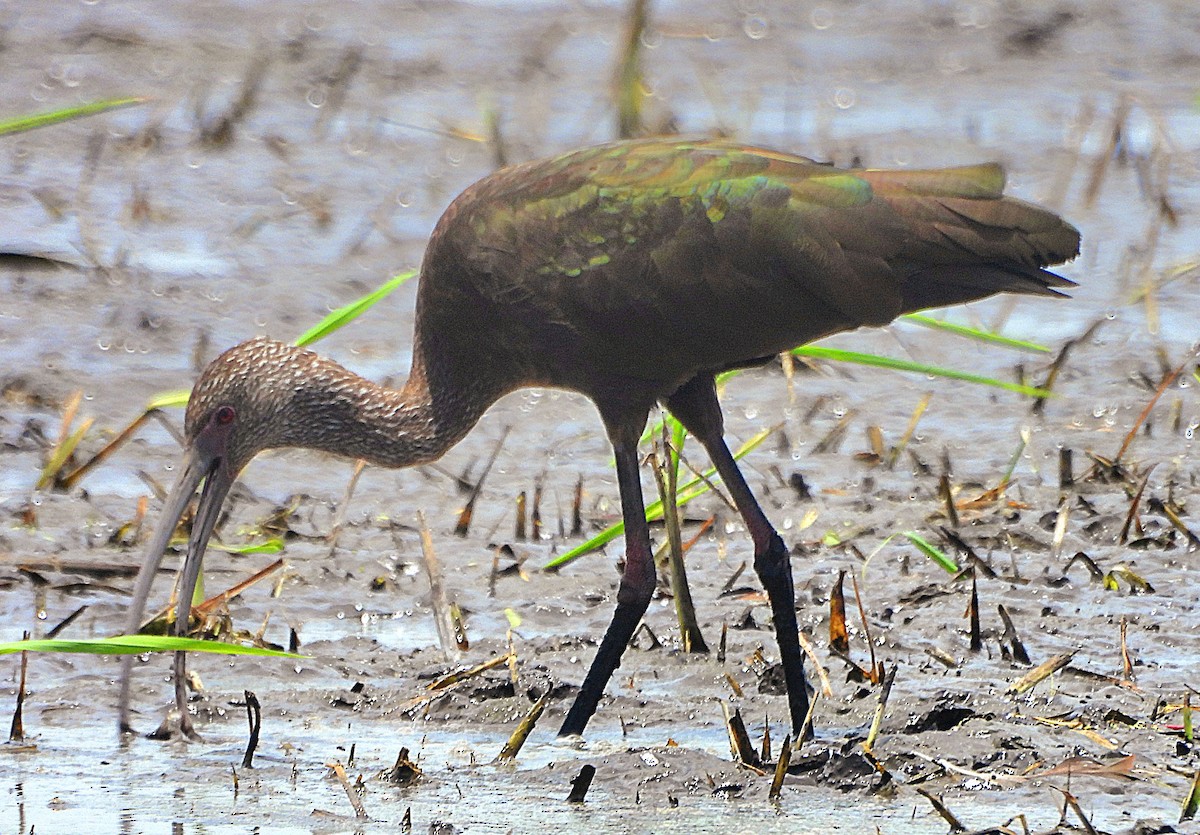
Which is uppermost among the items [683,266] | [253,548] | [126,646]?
[683,266]

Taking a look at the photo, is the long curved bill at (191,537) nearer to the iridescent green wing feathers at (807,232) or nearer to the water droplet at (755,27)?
the iridescent green wing feathers at (807,232)

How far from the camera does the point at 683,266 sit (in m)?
5.12

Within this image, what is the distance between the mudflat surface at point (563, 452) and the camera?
15.1ft

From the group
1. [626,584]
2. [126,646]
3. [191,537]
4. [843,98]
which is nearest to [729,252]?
[626,584]

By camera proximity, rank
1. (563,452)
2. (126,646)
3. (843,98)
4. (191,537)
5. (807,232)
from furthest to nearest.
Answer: (843,98) < (563,452) < (191,537) < (807,232) < (126,646)

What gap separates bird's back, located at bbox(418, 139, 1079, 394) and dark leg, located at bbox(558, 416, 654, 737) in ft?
0.72

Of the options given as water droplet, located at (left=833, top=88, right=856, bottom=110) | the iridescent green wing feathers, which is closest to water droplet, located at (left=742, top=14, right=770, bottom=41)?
water droplet, located at (left=833, top=88, right=856, bottom=110)

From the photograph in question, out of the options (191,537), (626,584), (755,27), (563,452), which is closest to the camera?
(191,537)

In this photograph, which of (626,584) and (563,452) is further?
(563,452)

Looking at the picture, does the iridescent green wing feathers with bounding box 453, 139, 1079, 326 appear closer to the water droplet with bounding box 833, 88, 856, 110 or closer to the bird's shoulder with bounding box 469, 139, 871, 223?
the bird's shoulder with bounding box 469, 139, 871, 223

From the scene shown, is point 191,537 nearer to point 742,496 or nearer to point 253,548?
point 253,548

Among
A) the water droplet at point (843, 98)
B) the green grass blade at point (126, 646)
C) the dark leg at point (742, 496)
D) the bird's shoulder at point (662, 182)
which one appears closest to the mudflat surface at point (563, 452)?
the water droplet at point (843, 98)

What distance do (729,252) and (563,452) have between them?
2192 mm

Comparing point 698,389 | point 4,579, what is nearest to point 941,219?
point 698,389
